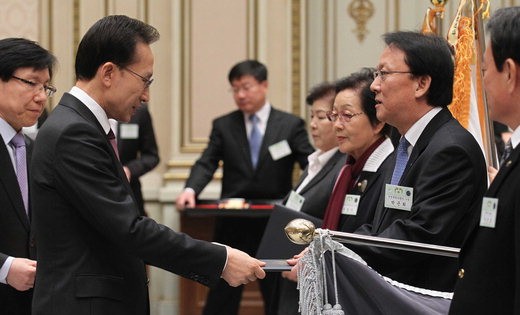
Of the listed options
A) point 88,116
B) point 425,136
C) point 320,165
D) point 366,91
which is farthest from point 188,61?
point 88,116

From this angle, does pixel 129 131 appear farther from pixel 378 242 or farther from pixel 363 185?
pixel 378 242

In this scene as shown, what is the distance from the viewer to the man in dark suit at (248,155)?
6387 millimetres

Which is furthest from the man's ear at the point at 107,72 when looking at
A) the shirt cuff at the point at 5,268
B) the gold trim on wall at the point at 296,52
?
the gold trim on wall at the point at 296,52

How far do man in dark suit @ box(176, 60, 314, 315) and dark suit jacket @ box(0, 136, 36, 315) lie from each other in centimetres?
263

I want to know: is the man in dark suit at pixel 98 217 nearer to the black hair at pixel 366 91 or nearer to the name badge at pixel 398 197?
the name badge at pixel 398 197

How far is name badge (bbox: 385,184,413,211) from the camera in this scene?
339 centimetres

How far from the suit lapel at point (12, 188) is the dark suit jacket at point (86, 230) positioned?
606mm

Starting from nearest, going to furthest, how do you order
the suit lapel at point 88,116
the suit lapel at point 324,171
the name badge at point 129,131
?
the suit lapel at point 88,116 → the suit lapel at point 324,171 → the name badge at point 129,131

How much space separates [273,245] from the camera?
4.68m

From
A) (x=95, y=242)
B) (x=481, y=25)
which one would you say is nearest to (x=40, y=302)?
(x=95, y=242)

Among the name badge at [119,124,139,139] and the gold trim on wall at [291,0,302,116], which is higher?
the gold trim on wall at [291,0,302,116]

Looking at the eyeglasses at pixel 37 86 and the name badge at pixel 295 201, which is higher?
the eyeglasses at pixel 37 86

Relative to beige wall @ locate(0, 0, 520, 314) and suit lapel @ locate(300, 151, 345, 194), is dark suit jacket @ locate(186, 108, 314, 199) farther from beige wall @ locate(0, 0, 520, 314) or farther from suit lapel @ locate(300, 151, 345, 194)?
suit lapel @ locate(300, 151, 345, 194)

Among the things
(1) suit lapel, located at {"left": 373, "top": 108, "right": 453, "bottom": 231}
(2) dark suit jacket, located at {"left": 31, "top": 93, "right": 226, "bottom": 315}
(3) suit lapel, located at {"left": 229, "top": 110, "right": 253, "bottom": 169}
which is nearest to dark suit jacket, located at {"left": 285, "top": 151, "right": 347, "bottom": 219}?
(1) suit lapel, located at {"left": 373, "top": 108, "right": 453, "bottom": 231}
